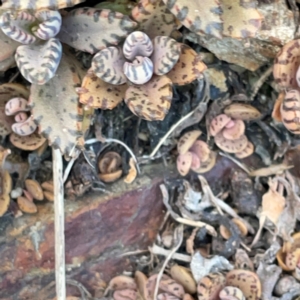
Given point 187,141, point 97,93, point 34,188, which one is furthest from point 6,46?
point 187,141

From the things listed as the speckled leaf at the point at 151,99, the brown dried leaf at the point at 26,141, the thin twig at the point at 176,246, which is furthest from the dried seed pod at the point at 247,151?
the brown dried leaf at the point at 26,141

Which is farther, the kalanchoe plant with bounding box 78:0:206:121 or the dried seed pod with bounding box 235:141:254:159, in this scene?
the dried seed pod with bounding box 235:141:254:159

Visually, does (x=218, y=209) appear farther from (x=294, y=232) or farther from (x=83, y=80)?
(x=83, y=80)

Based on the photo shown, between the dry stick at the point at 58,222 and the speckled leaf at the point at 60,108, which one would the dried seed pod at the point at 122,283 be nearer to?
the dry stick at the point at 58,222

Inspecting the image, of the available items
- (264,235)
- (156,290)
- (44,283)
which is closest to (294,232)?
(264,235)

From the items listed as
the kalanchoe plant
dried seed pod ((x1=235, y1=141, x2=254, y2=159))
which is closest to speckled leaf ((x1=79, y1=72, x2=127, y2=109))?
the kalanchoe plant

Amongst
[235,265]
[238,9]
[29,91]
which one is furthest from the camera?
[235,265]

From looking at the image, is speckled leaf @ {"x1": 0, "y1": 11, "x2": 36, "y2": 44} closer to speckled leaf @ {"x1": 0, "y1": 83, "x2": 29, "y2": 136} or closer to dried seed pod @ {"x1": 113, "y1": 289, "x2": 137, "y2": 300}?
speckled leaf @ {"x1": 0, "y1": 83, "x2": 29, "y2": 136}
